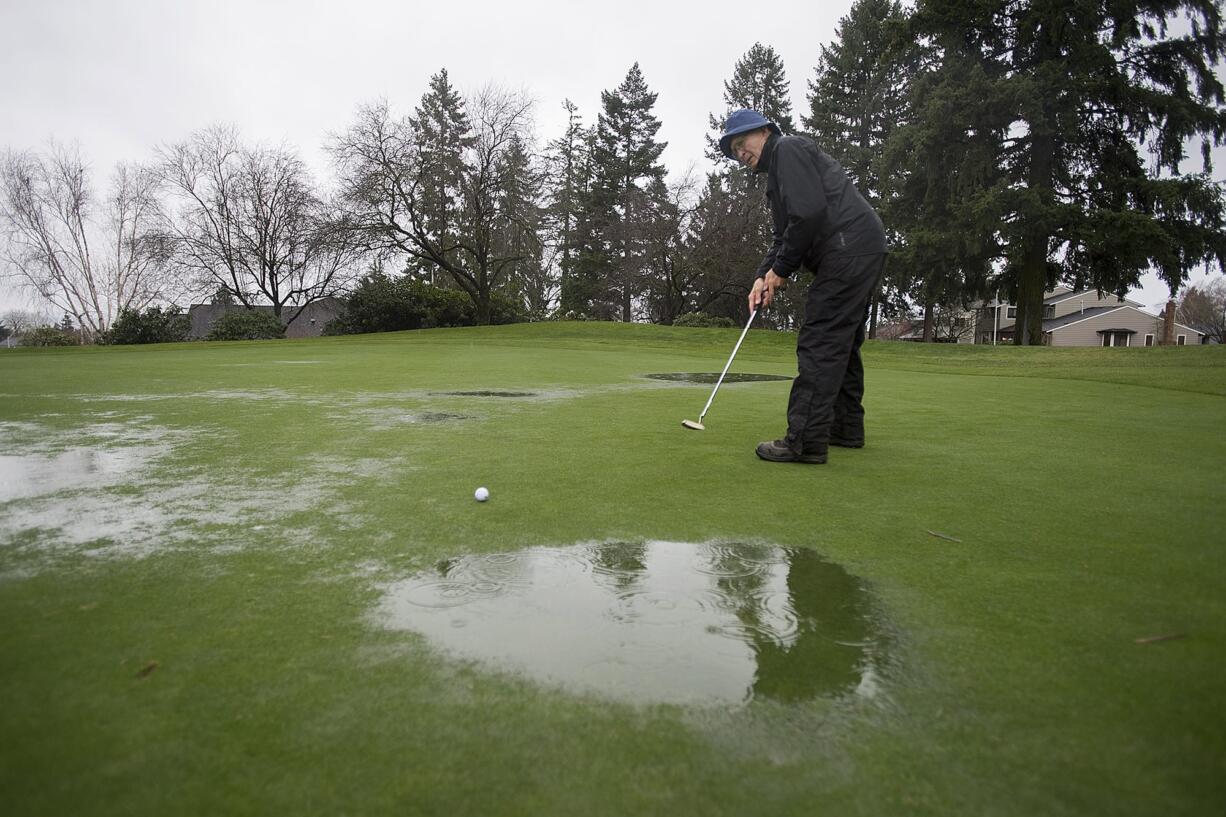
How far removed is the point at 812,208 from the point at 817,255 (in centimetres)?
32

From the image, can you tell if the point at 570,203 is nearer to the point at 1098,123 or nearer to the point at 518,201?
the point at 518,201

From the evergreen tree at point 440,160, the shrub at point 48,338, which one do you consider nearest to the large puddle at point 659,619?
the evergreen tree at point 440,160

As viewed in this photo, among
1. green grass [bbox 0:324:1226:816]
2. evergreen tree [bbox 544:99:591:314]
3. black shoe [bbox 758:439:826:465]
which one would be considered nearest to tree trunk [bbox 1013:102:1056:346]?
green grass [bbox 0:324:1226:816]

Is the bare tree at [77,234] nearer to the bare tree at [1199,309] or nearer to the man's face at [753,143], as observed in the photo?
the man's face at [753,143]

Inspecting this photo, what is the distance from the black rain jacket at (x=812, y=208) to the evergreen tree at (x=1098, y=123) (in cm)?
1899

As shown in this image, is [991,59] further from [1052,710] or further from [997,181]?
[1052,710]

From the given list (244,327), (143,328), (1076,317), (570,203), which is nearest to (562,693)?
(244,327)

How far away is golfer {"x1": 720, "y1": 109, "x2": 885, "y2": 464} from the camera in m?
3.54

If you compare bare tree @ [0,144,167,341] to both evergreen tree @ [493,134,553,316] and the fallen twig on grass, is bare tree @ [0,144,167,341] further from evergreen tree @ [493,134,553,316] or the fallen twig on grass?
the fallen twig on grass

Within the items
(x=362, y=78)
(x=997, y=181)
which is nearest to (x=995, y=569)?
(x=997, y=181)

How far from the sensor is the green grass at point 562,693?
995 mm

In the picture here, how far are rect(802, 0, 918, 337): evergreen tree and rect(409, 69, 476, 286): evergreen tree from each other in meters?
19.5

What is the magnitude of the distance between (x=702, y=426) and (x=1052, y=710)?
3.15m

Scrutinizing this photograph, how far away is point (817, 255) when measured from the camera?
12.4 feet
